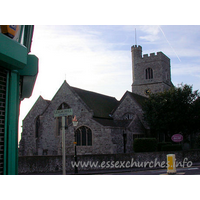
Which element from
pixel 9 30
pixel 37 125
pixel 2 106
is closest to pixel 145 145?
pixel 37 125

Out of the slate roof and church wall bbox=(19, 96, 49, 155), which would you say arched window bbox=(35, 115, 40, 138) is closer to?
church wall bbox=(19, 96, 49, 155)

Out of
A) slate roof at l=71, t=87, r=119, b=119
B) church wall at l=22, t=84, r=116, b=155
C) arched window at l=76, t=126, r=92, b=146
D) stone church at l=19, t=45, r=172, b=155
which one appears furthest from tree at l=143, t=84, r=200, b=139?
arched window at l=76, t=126, r=92, b=146

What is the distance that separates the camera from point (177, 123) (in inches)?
1093

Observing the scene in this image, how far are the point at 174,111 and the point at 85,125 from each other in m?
9.68

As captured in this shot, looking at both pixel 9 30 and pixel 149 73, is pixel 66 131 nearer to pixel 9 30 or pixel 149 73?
pixel 9 30

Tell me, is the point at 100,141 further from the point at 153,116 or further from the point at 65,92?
the point at 65,92

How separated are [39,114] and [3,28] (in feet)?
96.6

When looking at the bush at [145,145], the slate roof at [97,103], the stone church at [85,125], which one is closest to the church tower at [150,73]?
the stone church at [85,125]

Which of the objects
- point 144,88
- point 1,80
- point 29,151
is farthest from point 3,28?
point 144,88

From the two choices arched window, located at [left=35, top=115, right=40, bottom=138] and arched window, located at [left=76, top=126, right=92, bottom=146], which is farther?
arched window, located at [left=35, top=115, right=40, bottom=138]

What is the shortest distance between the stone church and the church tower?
7.89 metres

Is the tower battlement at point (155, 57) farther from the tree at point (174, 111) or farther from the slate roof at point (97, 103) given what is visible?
the tree at point (174, 111)

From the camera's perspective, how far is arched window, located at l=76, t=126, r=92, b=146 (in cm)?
2602

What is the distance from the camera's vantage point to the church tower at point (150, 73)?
44844mm
